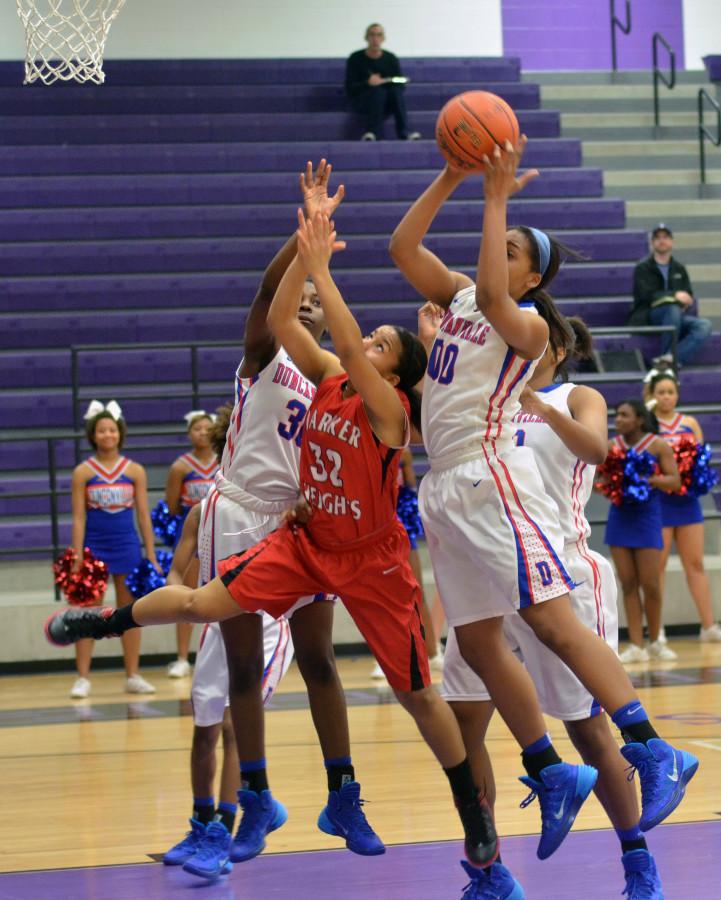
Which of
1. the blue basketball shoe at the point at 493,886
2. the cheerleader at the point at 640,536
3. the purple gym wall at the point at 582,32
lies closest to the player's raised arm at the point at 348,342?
the blue basketball shoe at the point at 493,886

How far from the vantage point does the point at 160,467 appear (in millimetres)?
11117

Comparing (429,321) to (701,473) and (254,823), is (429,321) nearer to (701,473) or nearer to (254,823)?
(254,823)

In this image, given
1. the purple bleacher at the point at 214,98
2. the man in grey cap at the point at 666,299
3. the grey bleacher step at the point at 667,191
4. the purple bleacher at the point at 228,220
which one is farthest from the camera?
the grey bleacher step at the point at 667,191

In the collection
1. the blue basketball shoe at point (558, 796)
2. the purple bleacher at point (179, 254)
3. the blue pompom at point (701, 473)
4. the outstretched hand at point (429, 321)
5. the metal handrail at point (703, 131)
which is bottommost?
the blue basketball shoe at point (558, 796)

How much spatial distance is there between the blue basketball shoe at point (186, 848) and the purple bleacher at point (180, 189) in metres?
9.25

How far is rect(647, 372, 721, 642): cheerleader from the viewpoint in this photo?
9.67 metres

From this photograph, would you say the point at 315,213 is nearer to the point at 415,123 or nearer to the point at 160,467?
the point at 160,467

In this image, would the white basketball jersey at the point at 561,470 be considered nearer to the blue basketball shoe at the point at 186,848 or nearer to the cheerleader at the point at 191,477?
the blue basketball shoe at the point at 186,848

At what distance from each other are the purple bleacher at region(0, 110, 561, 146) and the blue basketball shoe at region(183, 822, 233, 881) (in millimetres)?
10108

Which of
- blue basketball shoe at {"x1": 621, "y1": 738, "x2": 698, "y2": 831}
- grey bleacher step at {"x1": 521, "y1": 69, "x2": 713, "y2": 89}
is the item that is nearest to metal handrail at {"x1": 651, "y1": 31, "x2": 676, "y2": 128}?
grey bleacher step at {"x1": 521, "y1": 69, "x2": 713, "y2": 89}

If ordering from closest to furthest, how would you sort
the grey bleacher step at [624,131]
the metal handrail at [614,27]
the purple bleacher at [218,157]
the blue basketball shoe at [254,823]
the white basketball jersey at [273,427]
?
the blue basketball shoe at [254,823] → the white basketball jersey at [273,427] → the purple bleacher at [218,157] → the grey bleacher step at [624,131] → the metal handrail at [614,27]

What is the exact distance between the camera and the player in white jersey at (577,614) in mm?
4027

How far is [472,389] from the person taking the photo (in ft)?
12.9

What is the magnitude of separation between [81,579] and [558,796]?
5189 mm
